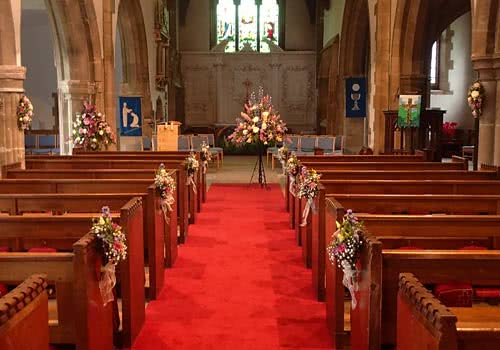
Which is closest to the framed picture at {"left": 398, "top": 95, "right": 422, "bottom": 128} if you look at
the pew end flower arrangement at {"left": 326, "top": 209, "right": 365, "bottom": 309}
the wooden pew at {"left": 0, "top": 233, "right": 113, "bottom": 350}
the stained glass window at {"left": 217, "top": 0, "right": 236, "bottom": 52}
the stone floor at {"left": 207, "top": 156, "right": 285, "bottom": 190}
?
the stone floor at {"left": 207, "top": 156, "right": 285, "bottom": 190}

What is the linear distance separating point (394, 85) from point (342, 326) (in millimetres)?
8473

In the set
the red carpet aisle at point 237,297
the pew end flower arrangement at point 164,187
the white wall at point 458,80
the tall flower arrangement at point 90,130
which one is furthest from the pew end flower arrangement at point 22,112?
the white wall at point 458,80

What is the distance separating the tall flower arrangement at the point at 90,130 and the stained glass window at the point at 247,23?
1207cm

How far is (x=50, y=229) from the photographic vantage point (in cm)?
397

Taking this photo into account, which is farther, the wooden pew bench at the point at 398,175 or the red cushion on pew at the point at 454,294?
the wooden pew bench at the point at 398,175

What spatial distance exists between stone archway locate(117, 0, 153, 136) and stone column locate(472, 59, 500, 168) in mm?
10314

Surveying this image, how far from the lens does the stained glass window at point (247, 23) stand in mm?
22031

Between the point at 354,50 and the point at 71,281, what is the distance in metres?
14.8

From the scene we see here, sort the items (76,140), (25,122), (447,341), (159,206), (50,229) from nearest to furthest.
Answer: (447,341), (50,229), (159,206), (25,122), (76,140)

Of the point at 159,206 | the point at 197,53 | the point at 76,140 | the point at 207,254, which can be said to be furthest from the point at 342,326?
the point at 197,53

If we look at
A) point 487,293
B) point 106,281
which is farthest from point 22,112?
point 487,293

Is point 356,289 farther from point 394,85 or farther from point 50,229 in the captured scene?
point 394,85

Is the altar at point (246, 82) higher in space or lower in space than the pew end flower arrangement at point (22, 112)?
higher

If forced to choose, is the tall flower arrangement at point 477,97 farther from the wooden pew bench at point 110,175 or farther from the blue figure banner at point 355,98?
the blue figure banner at point 355,98
